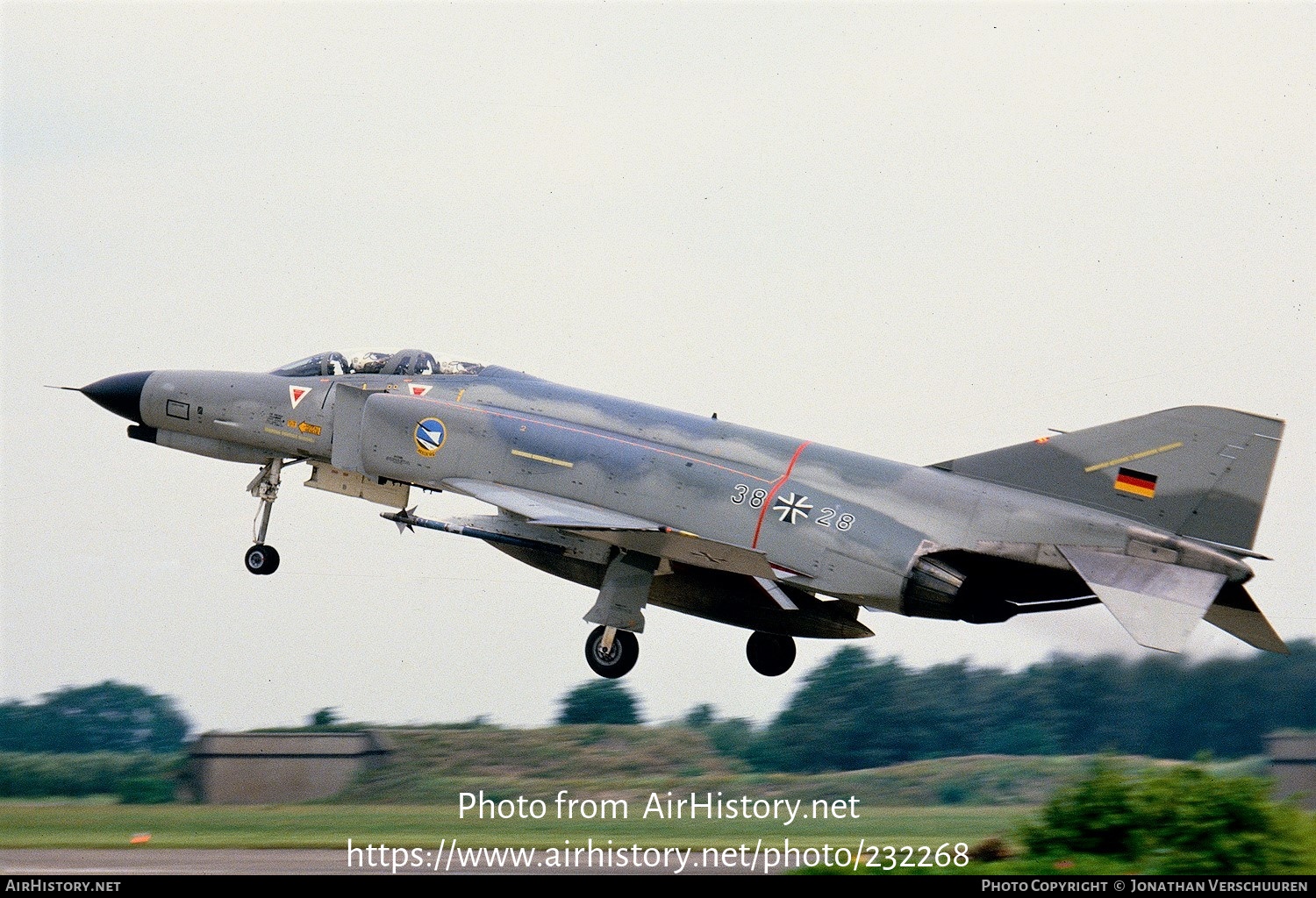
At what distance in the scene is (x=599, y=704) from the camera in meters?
21.2

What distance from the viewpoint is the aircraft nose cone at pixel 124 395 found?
716 inches

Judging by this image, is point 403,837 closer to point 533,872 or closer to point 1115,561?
point 533,872

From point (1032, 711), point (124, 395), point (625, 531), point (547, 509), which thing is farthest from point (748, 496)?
point (124, 395)

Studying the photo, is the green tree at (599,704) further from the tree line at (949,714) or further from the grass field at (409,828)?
the grass field at (409,828)

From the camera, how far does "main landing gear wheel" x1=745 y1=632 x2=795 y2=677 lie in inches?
717

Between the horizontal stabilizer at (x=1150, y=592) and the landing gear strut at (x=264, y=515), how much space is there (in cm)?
898

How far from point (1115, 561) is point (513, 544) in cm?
650

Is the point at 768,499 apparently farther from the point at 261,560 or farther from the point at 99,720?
the point at 99,720

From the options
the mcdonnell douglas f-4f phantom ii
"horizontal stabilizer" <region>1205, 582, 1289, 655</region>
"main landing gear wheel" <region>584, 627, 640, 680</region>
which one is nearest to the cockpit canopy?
the mcdonnell douglas f-4f phantom ii

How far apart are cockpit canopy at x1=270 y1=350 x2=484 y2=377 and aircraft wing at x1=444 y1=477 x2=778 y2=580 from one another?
1.78 m

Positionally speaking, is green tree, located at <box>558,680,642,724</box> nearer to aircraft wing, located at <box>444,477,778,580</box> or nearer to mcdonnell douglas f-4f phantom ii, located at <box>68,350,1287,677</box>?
mcdonnell douglas f-4f phantom ii, located at <box>68,350,1287,677</box>

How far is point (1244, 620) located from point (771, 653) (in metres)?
5.40

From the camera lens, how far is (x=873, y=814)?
16438 mm

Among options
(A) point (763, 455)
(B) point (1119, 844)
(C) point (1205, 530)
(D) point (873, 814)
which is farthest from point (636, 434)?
(B) point (1119, 844)
